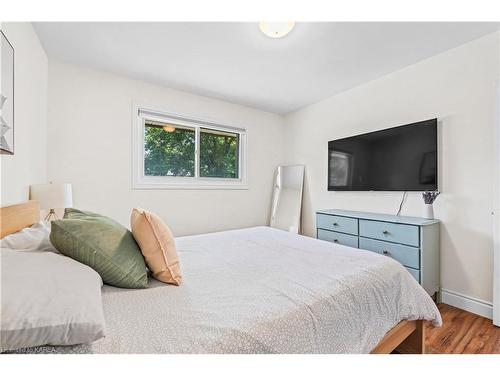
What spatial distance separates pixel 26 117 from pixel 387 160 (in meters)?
3.34

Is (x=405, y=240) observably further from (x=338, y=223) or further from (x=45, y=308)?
(x=45, y=308)

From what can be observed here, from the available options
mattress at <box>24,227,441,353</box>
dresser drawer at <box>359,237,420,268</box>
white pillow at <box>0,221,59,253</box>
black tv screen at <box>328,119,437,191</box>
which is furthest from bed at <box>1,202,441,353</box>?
black tv screen at <box>328,119,437,191</box>

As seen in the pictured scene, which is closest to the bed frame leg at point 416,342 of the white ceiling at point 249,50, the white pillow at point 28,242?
the white pillow at point 28,242

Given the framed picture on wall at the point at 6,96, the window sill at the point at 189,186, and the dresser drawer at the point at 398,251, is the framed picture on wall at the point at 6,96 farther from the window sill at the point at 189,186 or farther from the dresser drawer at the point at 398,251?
the dresser drawer at the point at 398,251

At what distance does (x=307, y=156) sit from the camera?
12.5 ft

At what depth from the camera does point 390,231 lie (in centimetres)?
232

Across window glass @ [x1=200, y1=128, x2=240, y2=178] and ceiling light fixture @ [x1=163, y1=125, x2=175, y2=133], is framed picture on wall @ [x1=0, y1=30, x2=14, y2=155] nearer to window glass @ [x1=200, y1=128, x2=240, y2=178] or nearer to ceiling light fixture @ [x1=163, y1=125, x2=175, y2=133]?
ceiling light fixture @ [x1=163, y1=125, x2=175, y2=133]

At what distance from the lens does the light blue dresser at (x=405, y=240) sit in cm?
214

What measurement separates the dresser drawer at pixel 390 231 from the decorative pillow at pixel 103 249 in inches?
85.8

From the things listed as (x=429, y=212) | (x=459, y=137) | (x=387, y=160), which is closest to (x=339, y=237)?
(x=429, y=212)

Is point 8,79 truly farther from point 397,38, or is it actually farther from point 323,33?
point 397,38

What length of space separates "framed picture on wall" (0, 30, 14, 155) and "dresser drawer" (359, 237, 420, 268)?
294cm

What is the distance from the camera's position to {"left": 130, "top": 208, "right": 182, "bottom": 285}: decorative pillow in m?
1.15
